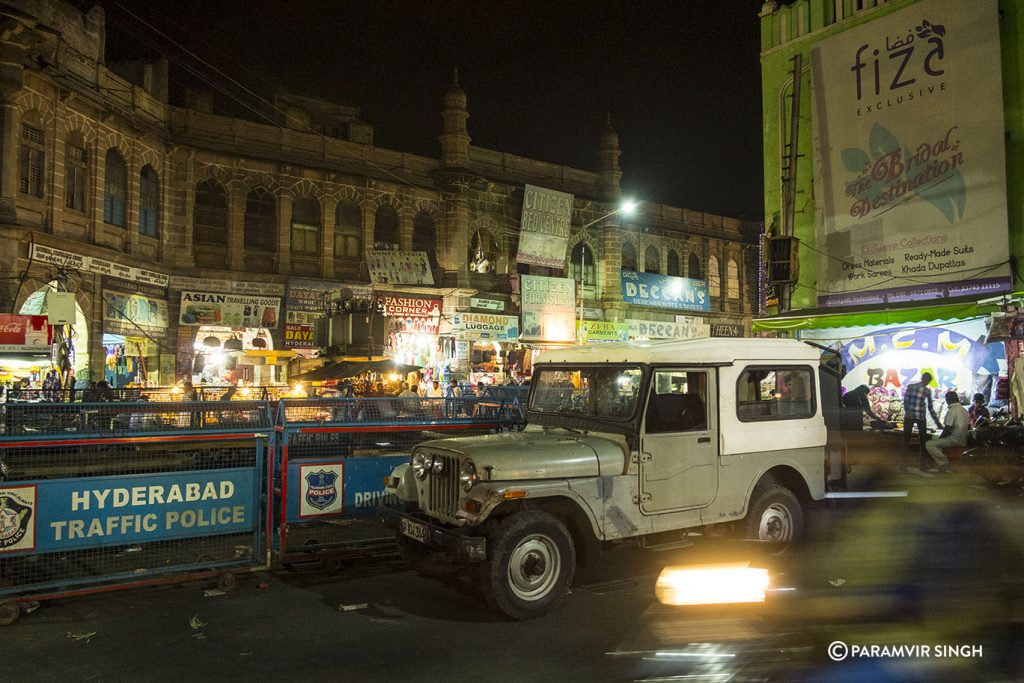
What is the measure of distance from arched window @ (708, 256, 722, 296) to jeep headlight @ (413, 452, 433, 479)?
108 feet

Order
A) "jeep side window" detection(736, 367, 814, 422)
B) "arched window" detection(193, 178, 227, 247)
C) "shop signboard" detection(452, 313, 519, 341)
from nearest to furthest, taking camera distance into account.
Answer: "jeep side window" detection(736, 367, 814, 422) → "arched window" detection(193, 178, 227, 247) → "shop signboard" detection(452, 313, 519, 341)

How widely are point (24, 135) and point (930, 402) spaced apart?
74.6 feet

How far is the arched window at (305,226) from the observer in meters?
25.7

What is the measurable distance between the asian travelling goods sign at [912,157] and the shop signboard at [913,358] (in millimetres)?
963

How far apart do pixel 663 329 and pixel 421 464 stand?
2961 cm

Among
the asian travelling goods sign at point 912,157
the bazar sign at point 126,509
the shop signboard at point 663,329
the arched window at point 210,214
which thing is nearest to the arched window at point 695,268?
the shop signboard at point 663,329

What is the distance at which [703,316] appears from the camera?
122 ft

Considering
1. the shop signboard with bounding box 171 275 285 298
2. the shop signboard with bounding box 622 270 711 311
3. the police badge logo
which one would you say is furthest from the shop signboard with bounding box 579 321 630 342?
the police badge logo

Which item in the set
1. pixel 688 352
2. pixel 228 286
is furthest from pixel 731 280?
pixel 688 352

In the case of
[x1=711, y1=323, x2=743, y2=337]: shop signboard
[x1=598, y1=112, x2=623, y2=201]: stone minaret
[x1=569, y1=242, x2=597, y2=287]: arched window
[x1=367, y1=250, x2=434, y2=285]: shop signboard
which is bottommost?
[x1=711, y1=323, x2=743, y2=337]: shop signboard

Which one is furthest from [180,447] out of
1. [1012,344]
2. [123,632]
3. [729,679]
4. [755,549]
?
[1012,344]

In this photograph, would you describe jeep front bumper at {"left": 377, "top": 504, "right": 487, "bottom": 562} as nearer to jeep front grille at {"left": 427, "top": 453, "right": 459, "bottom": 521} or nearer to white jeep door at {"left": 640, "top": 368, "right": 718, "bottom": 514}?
jeep front grille at {"left": 427, "top": 453, "right": 459, "bottom": 521}

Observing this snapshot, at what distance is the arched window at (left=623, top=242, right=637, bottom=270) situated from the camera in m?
33.8

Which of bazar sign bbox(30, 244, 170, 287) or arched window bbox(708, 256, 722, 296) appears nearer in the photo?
bazar sign bbox(30, 244, 170, 287)
